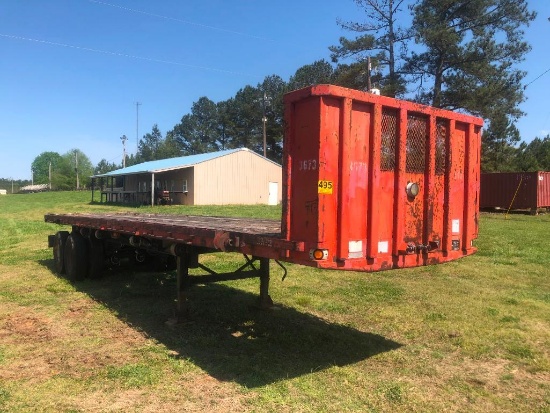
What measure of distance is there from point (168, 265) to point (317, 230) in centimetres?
608

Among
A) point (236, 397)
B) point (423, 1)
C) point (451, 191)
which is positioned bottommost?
point (236, 397)

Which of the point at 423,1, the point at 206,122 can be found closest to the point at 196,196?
the point at 423,1

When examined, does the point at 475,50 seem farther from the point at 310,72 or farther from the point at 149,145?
the point at 149,145

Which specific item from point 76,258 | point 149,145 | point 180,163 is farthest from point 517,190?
point 149,145

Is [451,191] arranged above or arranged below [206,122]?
below

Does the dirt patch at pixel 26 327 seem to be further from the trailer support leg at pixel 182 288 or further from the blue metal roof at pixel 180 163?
the blue metal roof at pixel 180 163

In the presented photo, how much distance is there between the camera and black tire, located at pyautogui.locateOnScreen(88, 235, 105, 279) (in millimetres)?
Result: 8680

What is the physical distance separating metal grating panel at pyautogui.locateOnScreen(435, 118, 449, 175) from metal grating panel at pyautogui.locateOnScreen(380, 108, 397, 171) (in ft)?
2.00

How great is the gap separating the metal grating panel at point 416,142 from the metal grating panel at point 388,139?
18 cm

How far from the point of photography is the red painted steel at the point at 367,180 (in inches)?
149

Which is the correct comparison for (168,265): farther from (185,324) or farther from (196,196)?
(196,196)

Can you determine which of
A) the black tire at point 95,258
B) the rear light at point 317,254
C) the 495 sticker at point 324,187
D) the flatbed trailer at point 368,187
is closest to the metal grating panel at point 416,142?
the flatbed trailer at point 368,187

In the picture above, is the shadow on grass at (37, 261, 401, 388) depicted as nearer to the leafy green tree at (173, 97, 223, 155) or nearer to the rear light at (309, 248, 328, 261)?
the rear light at (309, 248, 328, 261)

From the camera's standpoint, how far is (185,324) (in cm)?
603
